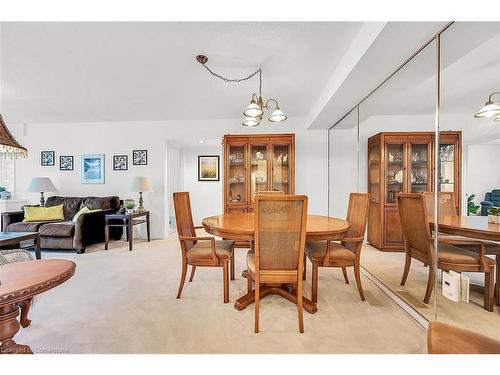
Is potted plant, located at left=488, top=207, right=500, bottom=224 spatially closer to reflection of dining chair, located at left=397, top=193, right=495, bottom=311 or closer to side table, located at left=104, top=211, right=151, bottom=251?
reflection of dining chair, located at left=397, top=193, right=495, bottom=311

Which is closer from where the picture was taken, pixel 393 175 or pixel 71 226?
pixel 393 175

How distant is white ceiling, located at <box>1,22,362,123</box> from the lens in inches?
74.5

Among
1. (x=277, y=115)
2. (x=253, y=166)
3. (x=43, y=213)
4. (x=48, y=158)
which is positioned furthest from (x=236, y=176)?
(x=48, y=158)

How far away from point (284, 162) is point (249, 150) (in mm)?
665

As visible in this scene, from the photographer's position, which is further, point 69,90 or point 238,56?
→ point 69,90

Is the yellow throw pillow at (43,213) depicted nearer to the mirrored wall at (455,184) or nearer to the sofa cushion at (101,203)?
the sofa cushion at (101,203)

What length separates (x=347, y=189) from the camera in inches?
168

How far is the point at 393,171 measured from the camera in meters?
3.46

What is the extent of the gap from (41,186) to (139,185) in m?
1.93

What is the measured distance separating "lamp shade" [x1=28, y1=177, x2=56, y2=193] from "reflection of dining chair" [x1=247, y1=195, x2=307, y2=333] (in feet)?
15.6

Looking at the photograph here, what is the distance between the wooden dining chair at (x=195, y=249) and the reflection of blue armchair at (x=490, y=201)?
2.15 metres

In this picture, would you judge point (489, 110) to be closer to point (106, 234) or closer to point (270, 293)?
point (270, 293)
